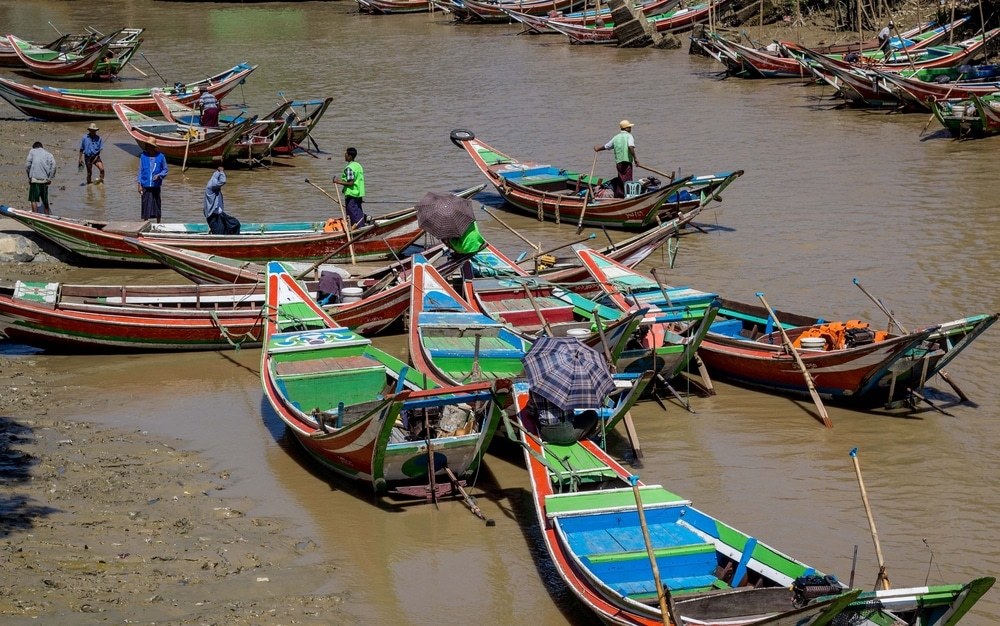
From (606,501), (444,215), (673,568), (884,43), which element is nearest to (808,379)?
(606,501)

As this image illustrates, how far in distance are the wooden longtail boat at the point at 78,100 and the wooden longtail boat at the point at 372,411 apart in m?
13.4

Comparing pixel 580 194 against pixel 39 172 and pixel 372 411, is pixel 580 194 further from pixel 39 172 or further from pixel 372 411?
pixel 372 411

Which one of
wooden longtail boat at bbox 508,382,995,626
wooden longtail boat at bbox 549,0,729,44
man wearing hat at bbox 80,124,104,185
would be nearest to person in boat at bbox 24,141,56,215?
man wearing hat at bbox 80,124,104,185

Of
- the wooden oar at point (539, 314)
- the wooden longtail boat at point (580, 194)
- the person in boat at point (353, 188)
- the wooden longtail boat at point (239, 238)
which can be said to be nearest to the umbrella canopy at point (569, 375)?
the wooden oar at point (539, 314)

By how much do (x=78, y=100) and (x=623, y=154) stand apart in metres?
12.6

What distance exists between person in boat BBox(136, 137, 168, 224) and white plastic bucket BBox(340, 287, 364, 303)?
3.56 m

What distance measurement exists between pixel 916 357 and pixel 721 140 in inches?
446

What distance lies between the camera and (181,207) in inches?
652

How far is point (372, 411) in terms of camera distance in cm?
767

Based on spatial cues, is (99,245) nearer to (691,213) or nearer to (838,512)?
(691,213)

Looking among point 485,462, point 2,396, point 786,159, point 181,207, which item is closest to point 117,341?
point 2,396

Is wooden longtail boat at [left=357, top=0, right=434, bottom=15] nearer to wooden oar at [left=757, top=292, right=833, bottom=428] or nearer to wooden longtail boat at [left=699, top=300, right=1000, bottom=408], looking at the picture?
wooden longtail boat at [left=699, top=300, right=1000, bottom=408]

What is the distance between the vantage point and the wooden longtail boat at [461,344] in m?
9.35

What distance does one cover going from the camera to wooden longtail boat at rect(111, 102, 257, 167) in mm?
18250
